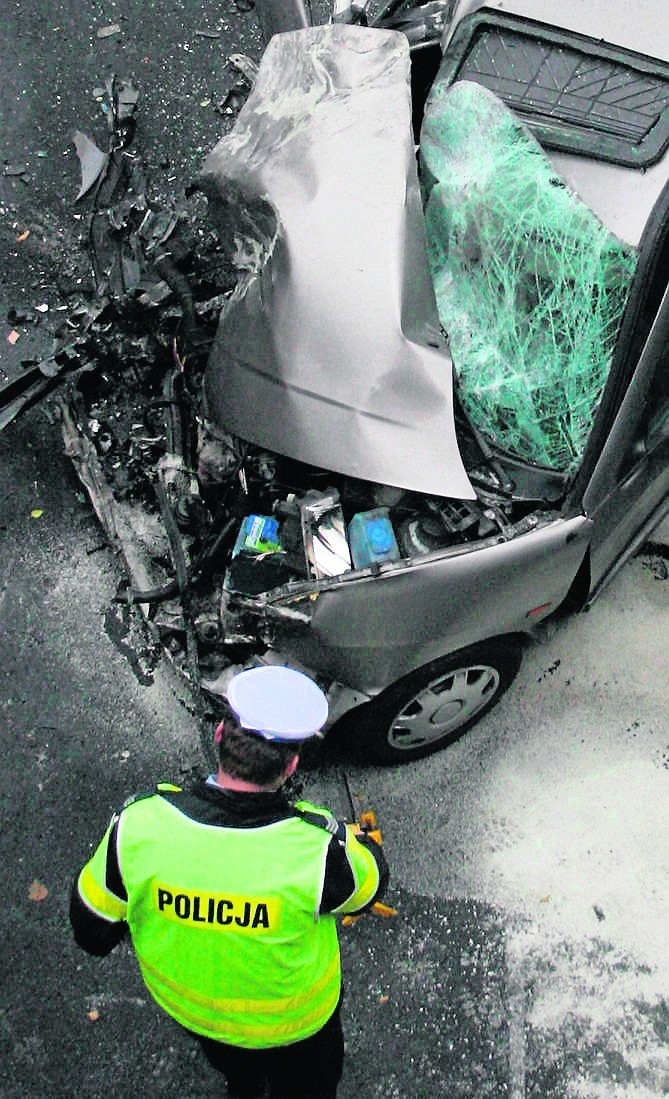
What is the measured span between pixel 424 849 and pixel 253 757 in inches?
58.1

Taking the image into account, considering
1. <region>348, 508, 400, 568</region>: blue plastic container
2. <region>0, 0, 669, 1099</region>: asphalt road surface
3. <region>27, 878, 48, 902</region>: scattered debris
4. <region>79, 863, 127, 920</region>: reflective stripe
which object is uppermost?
<region>348, 508, 400, 568</region>: blue plastic container

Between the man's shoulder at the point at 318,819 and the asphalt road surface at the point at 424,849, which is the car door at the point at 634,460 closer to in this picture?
the asphalt road surface at the point at 424,849

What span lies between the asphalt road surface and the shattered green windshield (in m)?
1.17

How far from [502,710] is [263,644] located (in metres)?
1.09

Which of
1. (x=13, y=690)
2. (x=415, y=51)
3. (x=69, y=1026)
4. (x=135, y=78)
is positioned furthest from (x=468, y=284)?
(x=135, y=78)

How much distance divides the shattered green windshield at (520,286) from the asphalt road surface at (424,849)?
1169 millimetres

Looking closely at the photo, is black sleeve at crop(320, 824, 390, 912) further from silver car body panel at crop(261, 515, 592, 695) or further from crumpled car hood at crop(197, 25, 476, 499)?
crumpled car hood at crop(197, 25, 476, 499)

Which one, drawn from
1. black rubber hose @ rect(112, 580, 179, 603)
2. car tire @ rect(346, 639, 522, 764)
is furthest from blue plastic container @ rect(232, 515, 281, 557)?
car tire @ rect(346, 639, 522, 764)

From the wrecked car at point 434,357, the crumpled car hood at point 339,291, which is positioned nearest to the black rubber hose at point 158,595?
the wrecked car at point 434,357

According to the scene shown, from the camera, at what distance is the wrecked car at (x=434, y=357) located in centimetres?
271

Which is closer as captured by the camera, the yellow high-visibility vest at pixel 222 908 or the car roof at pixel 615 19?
the yellow high-visibility vest at pixel 222 908

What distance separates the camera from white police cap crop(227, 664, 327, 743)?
6.93ft

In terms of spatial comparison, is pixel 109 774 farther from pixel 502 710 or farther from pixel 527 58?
pixel 527 58

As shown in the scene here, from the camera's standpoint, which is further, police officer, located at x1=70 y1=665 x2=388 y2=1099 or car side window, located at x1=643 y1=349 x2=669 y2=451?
car side window, located at x1=643 y1=349 x2=669 y2=451
